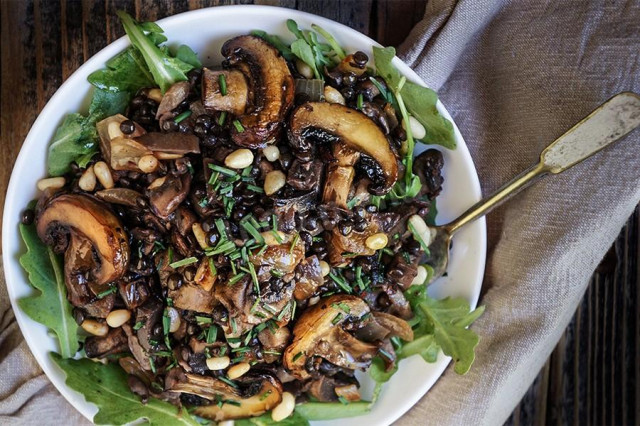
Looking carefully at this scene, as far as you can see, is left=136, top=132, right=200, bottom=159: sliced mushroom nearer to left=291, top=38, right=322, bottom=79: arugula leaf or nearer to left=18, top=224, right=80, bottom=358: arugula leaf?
left=291, top=38, right=322, bottom=79: arugula leaf

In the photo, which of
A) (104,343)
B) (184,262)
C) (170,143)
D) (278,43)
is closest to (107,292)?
(104,343)

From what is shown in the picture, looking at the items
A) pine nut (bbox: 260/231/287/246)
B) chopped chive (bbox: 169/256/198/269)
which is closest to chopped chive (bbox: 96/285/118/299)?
chopped chive (bbox: 169/256/198/269)

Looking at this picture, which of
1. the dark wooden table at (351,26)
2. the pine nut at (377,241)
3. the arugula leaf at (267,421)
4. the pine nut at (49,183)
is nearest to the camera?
the pine nut at (377,241)

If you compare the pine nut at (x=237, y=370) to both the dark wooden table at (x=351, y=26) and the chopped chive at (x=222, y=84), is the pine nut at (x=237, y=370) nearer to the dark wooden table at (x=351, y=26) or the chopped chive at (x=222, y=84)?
the chopped chive at (x=222, y=84)

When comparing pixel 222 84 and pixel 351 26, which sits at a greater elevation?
pixel 222 84

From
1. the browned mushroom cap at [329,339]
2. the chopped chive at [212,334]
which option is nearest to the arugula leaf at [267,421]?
the browned mushroom cap at [329,339]

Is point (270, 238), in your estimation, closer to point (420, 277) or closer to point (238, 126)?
point (238, 126)

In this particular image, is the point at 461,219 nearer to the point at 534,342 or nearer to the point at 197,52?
the point at 534,342
